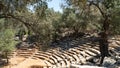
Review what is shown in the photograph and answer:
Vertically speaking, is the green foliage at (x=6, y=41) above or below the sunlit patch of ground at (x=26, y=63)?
above

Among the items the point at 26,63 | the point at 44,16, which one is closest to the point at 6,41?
the point at 26,63

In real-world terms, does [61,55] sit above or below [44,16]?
below

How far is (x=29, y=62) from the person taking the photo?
25.0 m

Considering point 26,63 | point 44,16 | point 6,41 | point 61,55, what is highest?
point 44,16

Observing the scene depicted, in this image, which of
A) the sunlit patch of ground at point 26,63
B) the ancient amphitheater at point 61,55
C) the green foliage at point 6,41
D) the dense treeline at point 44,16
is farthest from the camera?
the green foliage at point 6,41

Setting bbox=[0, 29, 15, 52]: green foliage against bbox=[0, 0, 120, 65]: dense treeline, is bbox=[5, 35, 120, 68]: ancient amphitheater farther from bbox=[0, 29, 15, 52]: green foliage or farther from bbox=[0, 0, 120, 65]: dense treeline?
bbox=[0, 0, 120, 65]: dense treeline

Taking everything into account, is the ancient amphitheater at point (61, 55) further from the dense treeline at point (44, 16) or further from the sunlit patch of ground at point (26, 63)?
the dense treeline at point (44, 16)

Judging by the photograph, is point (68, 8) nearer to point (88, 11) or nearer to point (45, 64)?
point (88, 11)

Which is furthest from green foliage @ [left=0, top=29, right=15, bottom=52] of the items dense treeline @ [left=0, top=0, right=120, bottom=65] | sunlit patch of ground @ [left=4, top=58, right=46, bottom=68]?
sunlit patch of ground @ [left=4, top=58, right=46, bottom=68]

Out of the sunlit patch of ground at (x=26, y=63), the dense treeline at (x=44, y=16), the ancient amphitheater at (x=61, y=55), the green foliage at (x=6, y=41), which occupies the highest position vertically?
the dense treeline at (x=44, y=16)

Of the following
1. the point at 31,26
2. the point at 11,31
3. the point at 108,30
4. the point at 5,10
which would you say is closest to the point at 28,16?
the point at 31,26

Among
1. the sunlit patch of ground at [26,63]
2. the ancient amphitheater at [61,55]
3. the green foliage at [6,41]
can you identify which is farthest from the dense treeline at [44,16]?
the ancient amphitheater at [61,55]

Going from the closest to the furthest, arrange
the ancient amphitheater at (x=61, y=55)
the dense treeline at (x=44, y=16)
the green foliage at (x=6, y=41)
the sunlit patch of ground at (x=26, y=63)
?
the dense treeline at (x=44, y=16), the ancient amphitheater at (x=61, y=55), the sunlit patch of ground at (x=26, y=63), the green foliage at (x=6, y=41)

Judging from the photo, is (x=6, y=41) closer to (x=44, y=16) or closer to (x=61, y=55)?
(x=61, y=55)
